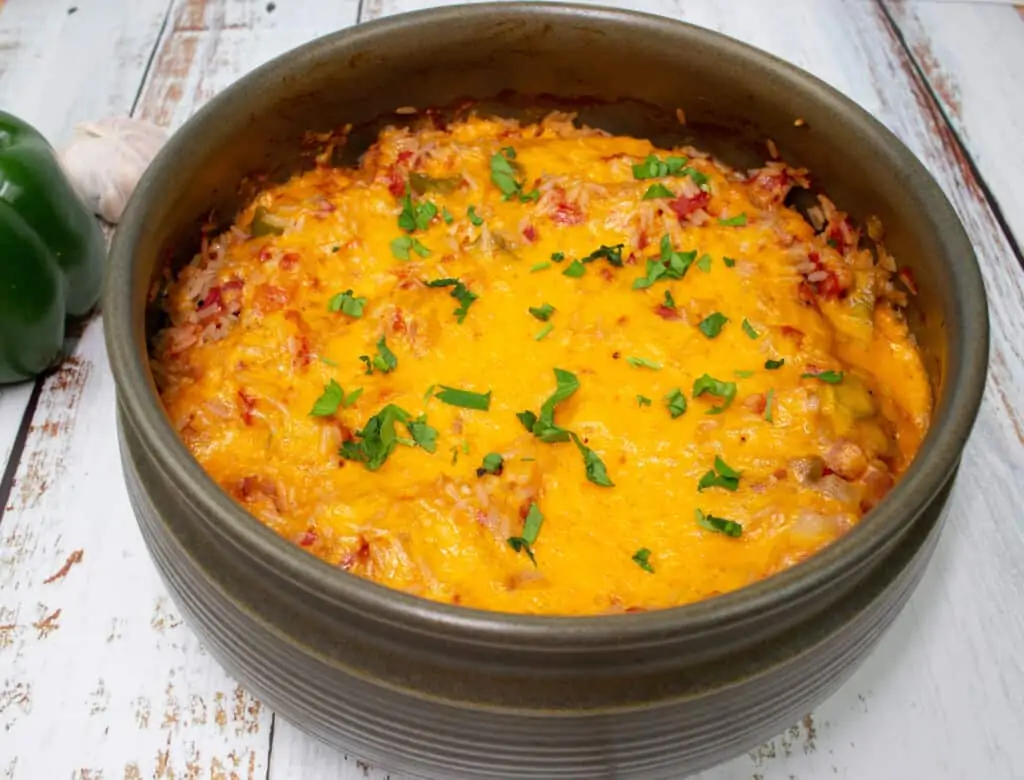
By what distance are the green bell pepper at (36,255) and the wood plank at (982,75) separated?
2.77 m

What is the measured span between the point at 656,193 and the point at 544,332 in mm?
527

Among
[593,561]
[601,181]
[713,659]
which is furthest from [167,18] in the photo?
[713,659]

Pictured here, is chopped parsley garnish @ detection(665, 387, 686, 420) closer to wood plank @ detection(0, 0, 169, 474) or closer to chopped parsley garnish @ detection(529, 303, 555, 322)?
chopped parsley garnish @ detection(529, 303, 555, 322)

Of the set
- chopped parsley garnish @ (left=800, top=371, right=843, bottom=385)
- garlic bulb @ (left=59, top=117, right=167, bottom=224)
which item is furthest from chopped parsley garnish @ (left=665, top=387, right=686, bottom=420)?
garlic bulb @ (left=59, top=117, right=167, bottom=224)

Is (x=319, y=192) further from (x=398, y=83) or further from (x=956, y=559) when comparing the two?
(x=956, y=559)

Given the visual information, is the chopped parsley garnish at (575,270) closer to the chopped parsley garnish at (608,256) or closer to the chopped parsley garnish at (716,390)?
the chopped parsley garnish at (608,256)

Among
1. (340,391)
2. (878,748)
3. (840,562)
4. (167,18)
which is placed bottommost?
(167,18)

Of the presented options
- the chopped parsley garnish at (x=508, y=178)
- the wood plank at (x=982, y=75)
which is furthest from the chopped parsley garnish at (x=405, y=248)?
the wood plank at (x=982, y=75)

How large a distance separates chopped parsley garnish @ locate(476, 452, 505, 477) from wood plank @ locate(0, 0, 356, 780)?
73 centimetres

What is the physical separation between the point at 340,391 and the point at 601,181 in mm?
907

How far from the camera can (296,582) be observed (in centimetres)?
166

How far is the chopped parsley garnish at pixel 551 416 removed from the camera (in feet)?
6.96

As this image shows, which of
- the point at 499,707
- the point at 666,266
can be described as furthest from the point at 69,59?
the point at 499,707

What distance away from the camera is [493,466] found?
2084 millimetres
